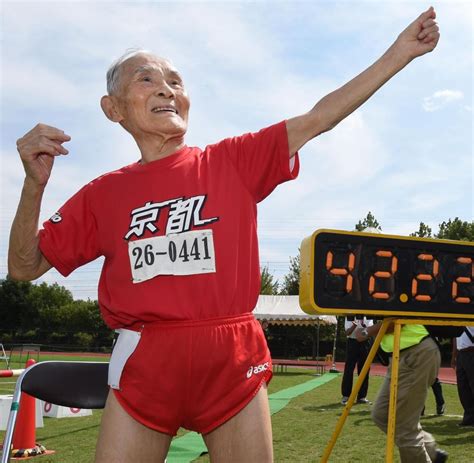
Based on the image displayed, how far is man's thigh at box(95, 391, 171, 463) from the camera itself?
1.89 m

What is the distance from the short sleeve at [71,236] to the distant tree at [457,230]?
146ft

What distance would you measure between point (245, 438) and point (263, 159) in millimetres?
889

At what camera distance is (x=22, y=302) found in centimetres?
6069

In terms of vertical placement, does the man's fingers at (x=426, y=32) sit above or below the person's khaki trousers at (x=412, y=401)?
above

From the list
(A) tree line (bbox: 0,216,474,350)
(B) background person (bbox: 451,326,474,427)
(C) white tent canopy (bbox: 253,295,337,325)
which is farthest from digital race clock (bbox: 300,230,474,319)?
(A) tree line (bbox: 0,216,474,350)

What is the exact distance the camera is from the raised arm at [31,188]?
6.91ft

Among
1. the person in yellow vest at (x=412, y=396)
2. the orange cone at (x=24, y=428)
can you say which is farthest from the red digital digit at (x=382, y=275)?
the orange cone at (x=24, y=428)

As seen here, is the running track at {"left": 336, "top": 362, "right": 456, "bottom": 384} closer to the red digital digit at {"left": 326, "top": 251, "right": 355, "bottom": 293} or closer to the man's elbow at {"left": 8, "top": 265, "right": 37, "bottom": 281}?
the red digital digit at {"left": 326, "top": 251, "right": 355, "bottom": 293}

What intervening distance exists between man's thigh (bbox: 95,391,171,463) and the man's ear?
1.04 metres

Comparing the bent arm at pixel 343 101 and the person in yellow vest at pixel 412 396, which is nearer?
the bent arm at pixel 343 101

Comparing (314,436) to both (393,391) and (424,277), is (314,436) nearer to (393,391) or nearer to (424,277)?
(393,391)

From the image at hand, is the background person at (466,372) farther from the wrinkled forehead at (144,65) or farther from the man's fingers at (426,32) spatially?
the wrinkled forehead at (144,65)

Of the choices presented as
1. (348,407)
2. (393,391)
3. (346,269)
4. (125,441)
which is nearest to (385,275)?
(346,269)

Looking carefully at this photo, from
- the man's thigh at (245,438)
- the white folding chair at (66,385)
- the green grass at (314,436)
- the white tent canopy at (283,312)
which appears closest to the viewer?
the man's thigh at (245,438)
